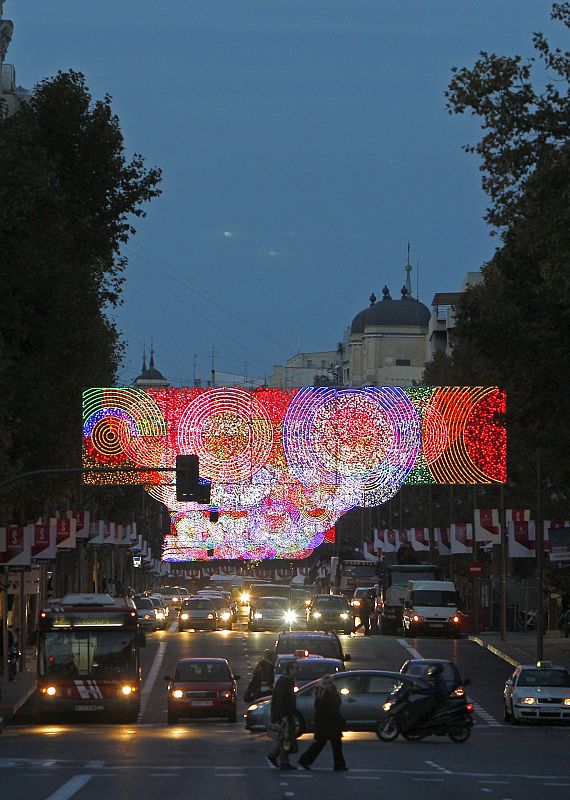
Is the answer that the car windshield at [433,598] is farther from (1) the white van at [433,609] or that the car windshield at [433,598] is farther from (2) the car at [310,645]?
(2) the car at [310,645]

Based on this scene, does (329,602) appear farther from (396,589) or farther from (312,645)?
(312,645)

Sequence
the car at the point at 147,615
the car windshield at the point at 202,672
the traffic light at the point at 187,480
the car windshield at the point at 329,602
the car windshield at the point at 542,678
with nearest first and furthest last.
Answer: the car windshield at the point at 542,678 < the car windshield at the point at 202,672 < the traffic light at the point at 187,480 < the car windshield at the point at 329,602 < the car at the point at 147,615

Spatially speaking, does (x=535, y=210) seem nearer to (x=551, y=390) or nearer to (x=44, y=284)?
(x=551, y=390)

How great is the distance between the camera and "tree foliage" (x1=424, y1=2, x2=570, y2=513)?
109ft

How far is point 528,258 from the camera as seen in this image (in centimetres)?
4091

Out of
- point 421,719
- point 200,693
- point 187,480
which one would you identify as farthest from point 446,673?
point 187,480

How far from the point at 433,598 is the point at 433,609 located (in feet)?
1.64

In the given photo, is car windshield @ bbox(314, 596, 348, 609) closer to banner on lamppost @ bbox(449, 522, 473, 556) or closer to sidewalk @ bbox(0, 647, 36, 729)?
banner on lamppost @ bbox(449, 522, 473, 556)

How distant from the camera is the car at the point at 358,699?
34312 millimetres

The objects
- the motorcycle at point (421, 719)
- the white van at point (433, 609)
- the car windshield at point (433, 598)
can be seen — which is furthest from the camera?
the car windshield at point (433, 598)

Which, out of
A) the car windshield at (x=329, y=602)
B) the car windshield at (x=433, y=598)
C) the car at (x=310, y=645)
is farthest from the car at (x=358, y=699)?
the car windshield at (x=329, y=602)

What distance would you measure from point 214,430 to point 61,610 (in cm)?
2758

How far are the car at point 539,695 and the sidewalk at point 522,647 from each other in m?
16.3

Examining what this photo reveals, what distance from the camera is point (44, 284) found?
45188 mm
